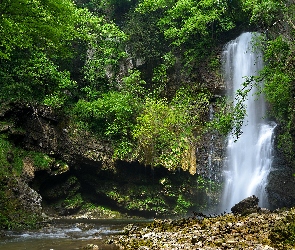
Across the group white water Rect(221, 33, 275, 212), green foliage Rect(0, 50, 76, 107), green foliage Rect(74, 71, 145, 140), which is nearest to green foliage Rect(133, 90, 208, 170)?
green foliage Rect(74, 71, 145, 140)

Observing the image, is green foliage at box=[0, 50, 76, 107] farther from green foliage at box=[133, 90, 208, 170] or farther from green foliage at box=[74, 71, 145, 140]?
green foliage at box=[133, 90, 208, 170]

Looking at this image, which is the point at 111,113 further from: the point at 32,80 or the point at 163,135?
the point at 32,80

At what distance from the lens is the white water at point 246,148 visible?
66.2ft

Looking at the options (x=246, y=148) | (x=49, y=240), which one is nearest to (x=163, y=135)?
(x=246, y=148)

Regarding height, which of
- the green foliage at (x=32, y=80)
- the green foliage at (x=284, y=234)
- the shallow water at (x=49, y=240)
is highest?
the green foliage at (x=32, y=80)

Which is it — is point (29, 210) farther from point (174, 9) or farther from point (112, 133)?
point (174, 9)

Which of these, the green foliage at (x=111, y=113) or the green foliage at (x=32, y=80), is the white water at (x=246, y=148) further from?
the green foliage at (x=32, y=80)

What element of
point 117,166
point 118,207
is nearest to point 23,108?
point 117,166

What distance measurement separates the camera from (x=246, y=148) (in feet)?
72.2

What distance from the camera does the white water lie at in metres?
20.2

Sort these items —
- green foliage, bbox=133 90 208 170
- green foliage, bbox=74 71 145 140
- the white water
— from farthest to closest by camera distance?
the white water < green foliage, bbox=74 71 145 140 < green foliage, bbox=133 90 208 170

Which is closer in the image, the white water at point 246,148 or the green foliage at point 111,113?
the green foliage at point 111,113

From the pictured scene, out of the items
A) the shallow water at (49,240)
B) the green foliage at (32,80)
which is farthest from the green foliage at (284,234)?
the green foliage at (32,80)

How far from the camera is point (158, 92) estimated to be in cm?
2223
